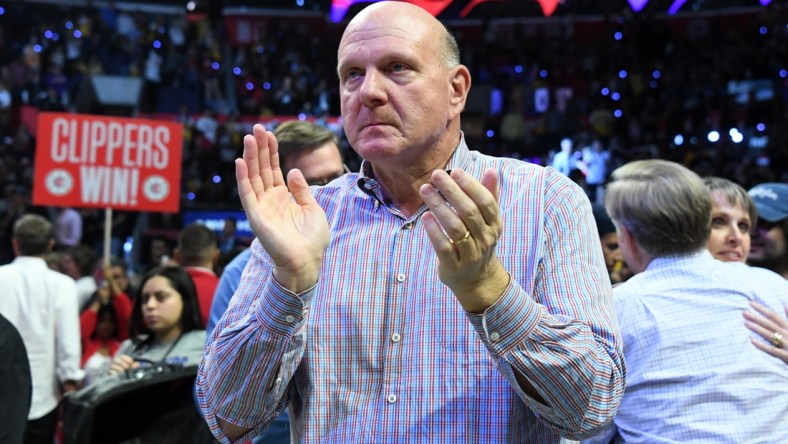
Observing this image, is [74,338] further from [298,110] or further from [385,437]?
[298,110]

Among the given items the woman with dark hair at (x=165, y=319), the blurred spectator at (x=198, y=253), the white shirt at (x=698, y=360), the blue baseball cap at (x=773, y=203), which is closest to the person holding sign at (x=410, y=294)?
the white shirt at (x=698, y=360)

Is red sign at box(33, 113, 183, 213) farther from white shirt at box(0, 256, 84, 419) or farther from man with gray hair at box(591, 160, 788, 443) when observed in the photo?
man with gray hair at box(591, 160, 788, 443)

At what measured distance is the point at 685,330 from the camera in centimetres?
231

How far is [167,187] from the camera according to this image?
6.55 meters

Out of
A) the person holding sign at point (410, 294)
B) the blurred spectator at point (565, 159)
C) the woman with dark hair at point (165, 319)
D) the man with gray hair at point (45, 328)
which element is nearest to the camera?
the person holding sign at point (410, 294)

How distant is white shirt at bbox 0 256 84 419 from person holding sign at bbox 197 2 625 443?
347cm

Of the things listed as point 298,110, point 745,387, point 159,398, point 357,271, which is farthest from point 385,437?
point 298,110

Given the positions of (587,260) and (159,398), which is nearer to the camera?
(587,260)

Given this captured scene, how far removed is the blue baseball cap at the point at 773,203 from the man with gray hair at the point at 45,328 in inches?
136

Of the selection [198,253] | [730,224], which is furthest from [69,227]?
[730,224]

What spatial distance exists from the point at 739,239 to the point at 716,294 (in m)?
0.78

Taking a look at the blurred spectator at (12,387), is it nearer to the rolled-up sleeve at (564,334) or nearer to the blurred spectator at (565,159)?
the rolled-up sleeve at (564,334)

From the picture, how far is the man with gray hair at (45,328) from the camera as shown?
16.0 ft

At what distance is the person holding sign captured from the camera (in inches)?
57.6
